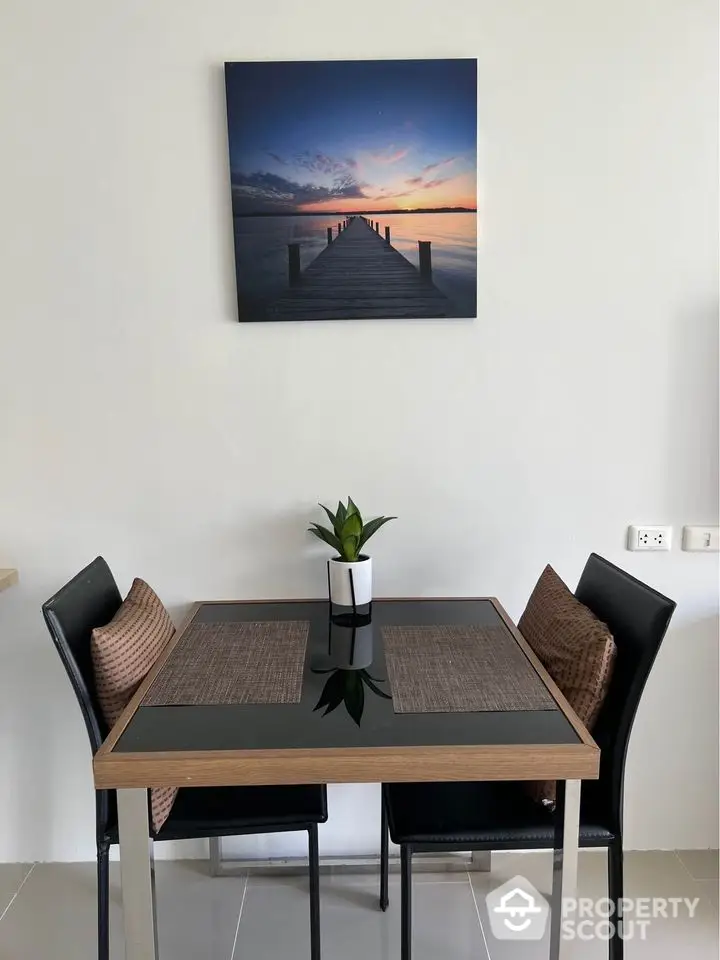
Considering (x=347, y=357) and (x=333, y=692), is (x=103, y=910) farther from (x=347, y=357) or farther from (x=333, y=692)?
(x=347, y=357)

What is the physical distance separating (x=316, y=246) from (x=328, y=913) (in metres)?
1.79

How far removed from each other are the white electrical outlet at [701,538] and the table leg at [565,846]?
1.02 m

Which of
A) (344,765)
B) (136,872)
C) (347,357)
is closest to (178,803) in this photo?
(136,872)

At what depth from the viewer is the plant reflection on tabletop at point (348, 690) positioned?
53.1 inches

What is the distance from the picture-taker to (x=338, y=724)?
1.29m

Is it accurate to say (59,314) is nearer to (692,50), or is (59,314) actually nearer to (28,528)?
(28,528)

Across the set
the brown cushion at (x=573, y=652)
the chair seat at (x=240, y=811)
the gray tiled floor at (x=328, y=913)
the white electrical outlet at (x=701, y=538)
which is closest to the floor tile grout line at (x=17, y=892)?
the gray tiled floor at (x=328, y=913)

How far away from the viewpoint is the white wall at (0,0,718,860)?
1.86 meters

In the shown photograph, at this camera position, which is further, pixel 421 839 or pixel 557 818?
pixel 421 839

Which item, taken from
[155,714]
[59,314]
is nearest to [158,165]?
[59,314]

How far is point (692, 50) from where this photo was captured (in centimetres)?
187

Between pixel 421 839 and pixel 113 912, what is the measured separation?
104cm

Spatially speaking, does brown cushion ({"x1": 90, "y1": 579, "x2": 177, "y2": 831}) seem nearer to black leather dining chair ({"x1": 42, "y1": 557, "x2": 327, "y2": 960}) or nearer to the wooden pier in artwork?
black leather dining chair ({"x1": 42, "y1": 557, "x2": 327, "y2": 960})

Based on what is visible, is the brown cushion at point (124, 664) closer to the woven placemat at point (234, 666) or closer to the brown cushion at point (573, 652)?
the woven placemat at point (234, 666)
